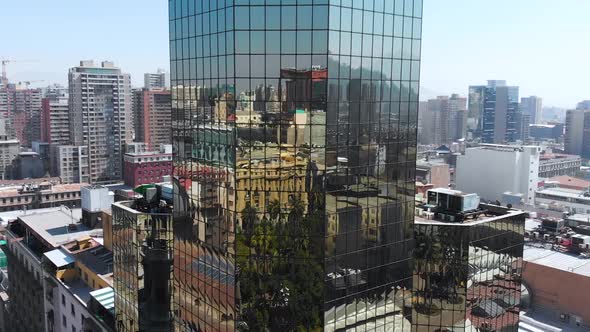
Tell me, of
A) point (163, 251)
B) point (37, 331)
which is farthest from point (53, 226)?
point (163, 251)

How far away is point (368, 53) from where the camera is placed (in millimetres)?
25047

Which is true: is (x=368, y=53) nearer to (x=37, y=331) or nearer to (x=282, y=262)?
(x=282, y=262)

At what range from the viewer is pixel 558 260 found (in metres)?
56.4

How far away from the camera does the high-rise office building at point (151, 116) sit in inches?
7072

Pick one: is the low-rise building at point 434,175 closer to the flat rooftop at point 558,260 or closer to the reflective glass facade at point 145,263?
the flat rooftop at point 558,260

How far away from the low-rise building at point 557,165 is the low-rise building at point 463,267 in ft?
541

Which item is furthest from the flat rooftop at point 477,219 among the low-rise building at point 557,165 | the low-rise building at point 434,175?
the low-rise building at point 557,165

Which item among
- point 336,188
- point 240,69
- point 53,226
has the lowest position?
point 53,226

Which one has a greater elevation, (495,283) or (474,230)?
(474,230)

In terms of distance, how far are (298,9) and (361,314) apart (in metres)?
13.9

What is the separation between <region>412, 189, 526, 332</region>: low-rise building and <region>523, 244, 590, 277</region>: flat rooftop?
26883 mm

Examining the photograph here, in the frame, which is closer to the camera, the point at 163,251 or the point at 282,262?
the point at 282,262

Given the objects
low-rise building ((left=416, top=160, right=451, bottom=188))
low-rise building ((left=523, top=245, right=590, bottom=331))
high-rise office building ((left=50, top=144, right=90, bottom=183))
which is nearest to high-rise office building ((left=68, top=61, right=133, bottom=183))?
high-rise office building ((left=50, top=144, right=90, bottom=183))

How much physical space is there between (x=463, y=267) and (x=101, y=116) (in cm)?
15234
